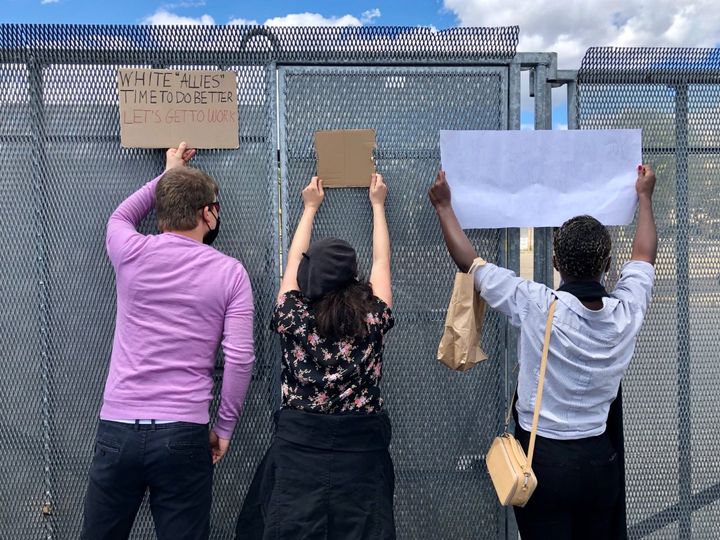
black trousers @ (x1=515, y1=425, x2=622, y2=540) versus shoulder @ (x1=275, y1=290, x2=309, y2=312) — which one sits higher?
shoulder @ (x1=275, y1=290, x2=309, y2=312)

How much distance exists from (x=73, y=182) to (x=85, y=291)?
1.65 feet

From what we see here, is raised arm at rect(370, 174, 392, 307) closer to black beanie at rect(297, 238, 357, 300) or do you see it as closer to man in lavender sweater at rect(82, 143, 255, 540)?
black beanie at rect(297, 238, 357, 300)

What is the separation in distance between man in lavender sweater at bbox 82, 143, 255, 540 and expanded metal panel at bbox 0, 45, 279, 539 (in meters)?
0.42

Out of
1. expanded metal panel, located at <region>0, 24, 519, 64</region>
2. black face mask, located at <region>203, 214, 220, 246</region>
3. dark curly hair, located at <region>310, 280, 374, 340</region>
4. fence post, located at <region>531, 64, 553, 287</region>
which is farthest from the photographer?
fence post, located at <region>531, 64, 553, 287</region>

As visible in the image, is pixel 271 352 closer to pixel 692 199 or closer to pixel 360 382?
pixel 360 382

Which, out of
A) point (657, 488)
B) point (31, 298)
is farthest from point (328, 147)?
point (657, 488)

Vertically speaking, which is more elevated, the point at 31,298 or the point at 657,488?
the point at 31,298

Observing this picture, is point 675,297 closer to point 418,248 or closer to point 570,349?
point 570,349

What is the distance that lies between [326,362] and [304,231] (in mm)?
718

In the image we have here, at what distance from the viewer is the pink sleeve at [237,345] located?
7.66 ft

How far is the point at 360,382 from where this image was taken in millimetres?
2213

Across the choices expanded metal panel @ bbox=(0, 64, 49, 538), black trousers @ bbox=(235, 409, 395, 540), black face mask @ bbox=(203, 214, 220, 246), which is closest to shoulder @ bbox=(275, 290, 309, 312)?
black trousers @ bbox=(235, 409, 395, 540)

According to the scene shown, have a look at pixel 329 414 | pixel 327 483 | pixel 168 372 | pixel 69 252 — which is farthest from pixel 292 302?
pixel 69 252

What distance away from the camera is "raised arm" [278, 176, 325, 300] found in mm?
2486
